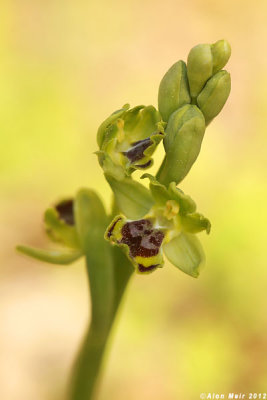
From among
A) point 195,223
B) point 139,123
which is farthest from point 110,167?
point 195,223

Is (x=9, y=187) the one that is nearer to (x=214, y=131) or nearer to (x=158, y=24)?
(x=214, y=131)

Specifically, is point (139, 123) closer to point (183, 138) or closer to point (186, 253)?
point (183, 138)

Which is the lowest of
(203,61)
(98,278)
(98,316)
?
(98,316)

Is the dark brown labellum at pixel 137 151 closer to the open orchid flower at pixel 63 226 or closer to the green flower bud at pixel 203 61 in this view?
the green flower bud at pixel 203 61

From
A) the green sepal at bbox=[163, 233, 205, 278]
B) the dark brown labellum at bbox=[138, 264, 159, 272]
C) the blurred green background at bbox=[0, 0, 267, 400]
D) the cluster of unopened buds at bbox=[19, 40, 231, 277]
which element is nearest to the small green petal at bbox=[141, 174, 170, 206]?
the cluster of unopened buds at bbox=[19, 40, 231, 277]

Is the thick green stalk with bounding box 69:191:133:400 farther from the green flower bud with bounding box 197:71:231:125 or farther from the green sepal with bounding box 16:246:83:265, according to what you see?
the green flower bud with bounding box 197:71:231:125

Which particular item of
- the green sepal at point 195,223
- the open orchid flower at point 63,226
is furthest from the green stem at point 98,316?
the green sepal at point 195,223
